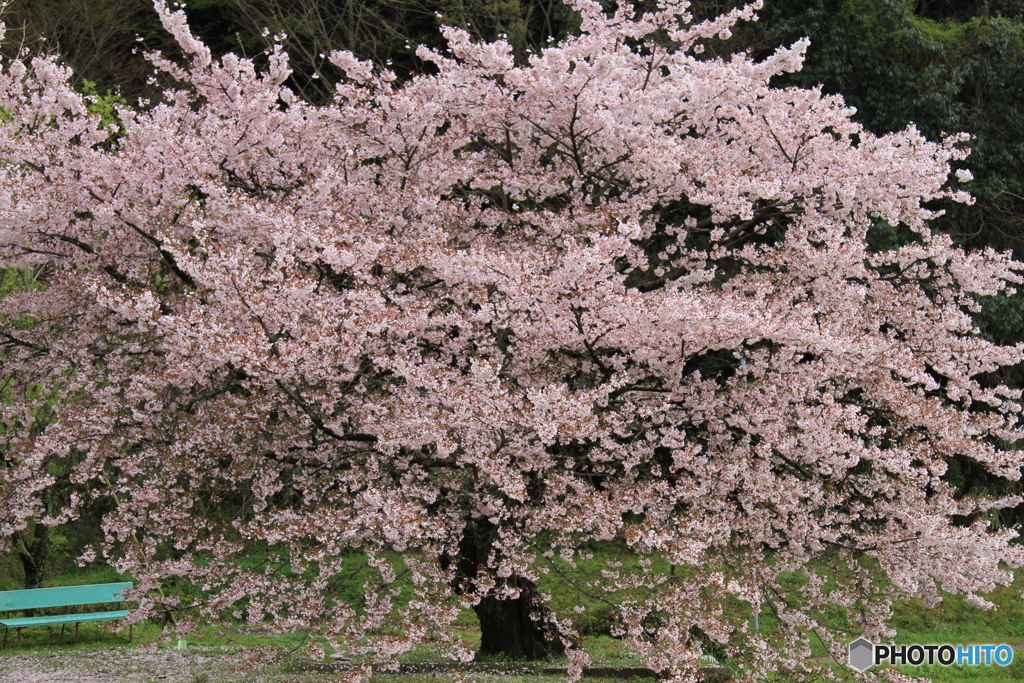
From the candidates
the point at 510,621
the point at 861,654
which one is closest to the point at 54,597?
the point at 510,621

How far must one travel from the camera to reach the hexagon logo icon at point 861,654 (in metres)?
9.88

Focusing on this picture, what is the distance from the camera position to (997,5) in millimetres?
→ 18859

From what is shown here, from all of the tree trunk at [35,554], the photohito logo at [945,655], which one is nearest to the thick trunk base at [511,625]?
the photohito logo at [945,655]

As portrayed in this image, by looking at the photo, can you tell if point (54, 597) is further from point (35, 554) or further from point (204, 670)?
point (204, 670)

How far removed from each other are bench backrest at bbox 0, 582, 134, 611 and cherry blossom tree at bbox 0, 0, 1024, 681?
241 centimetres

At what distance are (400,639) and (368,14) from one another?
662 inches

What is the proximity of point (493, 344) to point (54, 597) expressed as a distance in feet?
20.4

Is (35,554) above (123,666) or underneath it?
above

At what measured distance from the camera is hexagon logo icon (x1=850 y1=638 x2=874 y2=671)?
988 cm

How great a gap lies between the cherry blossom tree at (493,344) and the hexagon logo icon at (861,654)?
181cm

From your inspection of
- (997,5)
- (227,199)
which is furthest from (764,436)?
(997,5)

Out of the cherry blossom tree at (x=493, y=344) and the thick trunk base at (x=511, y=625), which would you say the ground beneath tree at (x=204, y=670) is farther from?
the cherry blossom tree at (x=493, y=344)

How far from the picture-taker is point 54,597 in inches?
408

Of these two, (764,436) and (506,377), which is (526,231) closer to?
(506,377)
